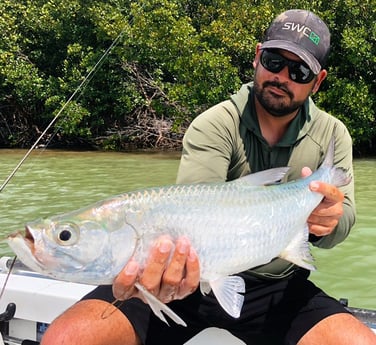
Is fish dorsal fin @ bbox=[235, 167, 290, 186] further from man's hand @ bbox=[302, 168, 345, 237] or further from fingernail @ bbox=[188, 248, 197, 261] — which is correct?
fingernail @ bbox=[188, 248, 197, 261]

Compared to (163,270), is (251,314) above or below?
below

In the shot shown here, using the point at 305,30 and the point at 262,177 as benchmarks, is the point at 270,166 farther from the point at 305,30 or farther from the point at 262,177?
the point at 305,30

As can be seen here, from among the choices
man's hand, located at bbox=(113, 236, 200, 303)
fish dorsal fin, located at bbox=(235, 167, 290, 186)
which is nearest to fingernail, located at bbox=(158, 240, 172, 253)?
man's hand, located at bbox=(113, 236, 200, 303)

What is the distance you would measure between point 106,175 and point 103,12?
8.15m

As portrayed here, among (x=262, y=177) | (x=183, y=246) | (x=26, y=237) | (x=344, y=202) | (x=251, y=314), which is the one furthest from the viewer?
(x=344, y=202)

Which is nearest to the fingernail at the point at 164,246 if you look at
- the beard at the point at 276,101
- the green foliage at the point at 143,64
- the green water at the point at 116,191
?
the beard at the point at 276,101

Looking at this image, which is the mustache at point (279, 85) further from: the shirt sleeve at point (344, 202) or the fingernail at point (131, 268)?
→ the fingernail at point (131, 268)

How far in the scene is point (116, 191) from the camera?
9359 millimetres

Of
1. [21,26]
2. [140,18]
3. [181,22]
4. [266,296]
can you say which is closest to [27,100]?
[21,26]

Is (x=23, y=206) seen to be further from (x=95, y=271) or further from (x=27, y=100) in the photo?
(x=27, y=100)

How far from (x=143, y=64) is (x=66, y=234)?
17.1 meters

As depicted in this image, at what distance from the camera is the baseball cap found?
2.29 metres

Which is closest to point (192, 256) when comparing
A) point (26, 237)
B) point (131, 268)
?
point (131, 268)

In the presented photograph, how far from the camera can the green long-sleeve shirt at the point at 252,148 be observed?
227cm
